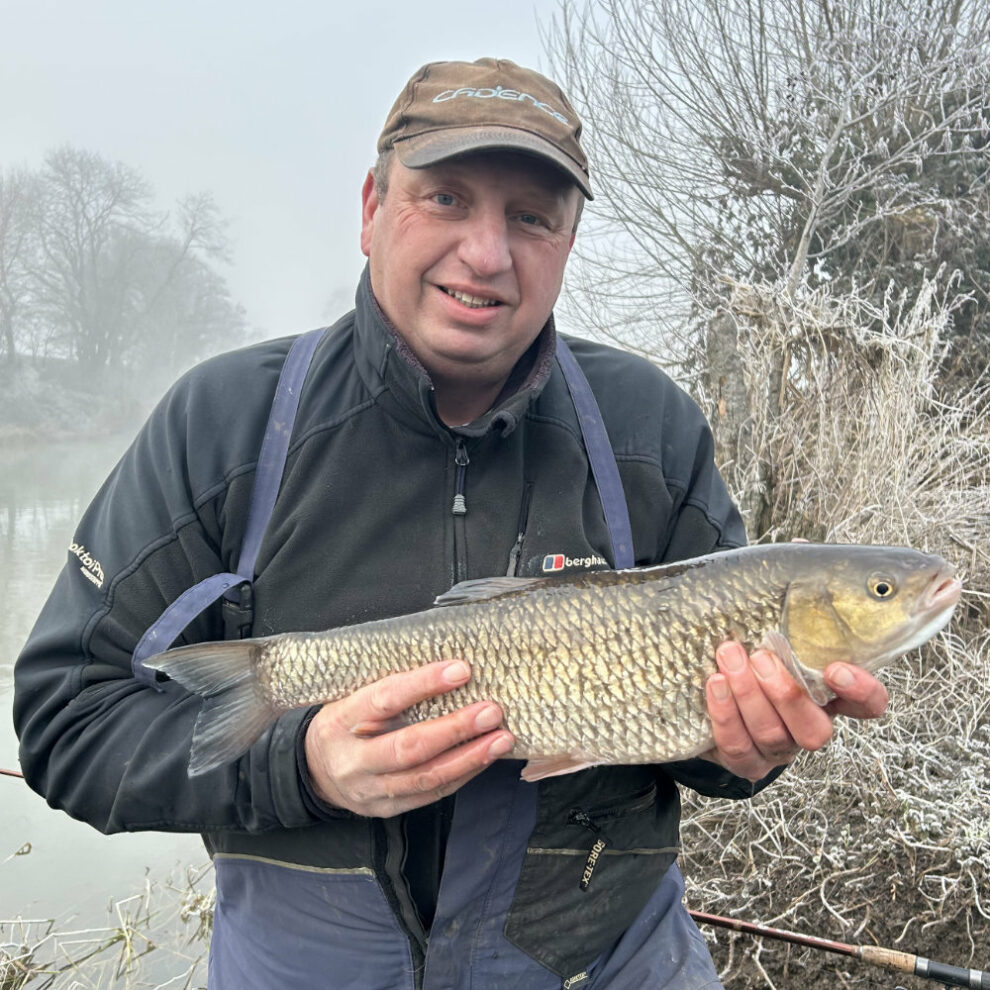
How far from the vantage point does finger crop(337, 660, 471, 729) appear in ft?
4.35

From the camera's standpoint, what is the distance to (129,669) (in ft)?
5.15

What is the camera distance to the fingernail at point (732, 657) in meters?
1.35

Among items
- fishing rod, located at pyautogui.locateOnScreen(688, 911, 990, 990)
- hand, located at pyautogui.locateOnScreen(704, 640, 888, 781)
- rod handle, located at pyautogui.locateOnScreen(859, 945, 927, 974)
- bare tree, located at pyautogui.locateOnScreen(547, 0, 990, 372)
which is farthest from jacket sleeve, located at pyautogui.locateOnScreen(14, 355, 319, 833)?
bare tree, located at pyautogui.locateOnScreen(547, 0, 990, 372)

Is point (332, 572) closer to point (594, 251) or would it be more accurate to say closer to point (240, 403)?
point (240, 403)

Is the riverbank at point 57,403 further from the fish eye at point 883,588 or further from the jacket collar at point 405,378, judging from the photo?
the fish eye at point 883,588

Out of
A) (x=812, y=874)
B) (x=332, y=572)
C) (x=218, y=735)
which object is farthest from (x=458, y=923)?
(x=812, y=874)

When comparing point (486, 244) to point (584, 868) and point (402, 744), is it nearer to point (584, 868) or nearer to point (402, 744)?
point (402, 744)

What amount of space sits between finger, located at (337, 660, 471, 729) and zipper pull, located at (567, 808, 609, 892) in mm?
406

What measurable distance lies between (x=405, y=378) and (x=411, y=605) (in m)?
0.44

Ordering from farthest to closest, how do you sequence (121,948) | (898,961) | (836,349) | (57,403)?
(57,403) → (836,349) → (121,948) → (898,961)

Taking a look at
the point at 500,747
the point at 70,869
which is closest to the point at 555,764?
the point at 500,747

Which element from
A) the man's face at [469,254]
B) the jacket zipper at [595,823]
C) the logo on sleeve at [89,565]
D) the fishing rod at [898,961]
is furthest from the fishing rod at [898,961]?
the man's face at [469,254]

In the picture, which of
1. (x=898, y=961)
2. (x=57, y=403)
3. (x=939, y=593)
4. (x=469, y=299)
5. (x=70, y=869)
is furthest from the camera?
(x=57, y=403)

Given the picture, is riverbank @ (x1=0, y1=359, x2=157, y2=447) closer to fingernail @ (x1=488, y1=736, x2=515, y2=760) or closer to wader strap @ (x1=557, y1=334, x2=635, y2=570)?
wader strap @ (x1=557, y1=334, x2=635, y2=570)
